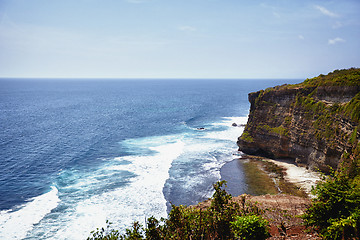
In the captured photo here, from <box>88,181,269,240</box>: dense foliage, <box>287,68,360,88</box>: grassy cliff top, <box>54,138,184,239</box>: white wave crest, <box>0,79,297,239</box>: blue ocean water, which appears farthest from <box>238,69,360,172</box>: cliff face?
<box>88,181,269,240</box>: dense foliage

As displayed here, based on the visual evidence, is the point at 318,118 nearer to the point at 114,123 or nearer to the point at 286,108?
the point at 286,108

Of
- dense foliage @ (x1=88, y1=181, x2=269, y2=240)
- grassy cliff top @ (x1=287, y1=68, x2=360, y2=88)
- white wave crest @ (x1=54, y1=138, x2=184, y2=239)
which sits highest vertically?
grassy cliff top @ (x1=287, y1=68, x2=360, y2=88)

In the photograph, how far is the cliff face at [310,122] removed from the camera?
1663 inches

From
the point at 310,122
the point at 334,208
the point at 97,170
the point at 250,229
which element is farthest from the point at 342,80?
the point at 97,170

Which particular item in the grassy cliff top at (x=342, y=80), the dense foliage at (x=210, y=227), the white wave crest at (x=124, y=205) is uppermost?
the grassy cliff top at (x=342, y=80)

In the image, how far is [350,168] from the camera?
117 feet

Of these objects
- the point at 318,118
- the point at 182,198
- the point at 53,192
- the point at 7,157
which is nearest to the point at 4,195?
the point at 53,192

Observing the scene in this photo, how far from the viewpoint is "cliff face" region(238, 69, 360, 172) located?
4225 centimetres

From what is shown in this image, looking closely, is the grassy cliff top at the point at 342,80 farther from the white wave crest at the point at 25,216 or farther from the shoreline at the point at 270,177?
the white wave crest at the point at 25,216

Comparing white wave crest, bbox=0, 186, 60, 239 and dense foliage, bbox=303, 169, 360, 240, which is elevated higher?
dense foliage, bbox=303, 169, 360, 240

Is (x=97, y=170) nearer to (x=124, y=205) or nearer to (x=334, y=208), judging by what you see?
(x=124, y=205)


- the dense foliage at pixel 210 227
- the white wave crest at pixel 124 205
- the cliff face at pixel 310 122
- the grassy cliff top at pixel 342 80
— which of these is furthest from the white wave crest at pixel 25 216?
the grassy cliff top at pixel 342 80

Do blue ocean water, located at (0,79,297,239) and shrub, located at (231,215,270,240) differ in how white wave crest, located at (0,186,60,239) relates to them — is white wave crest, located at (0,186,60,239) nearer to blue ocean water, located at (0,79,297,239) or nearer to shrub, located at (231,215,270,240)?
blue ocean water, located at (0,79,297,239)

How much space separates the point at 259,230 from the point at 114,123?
3415 inches
